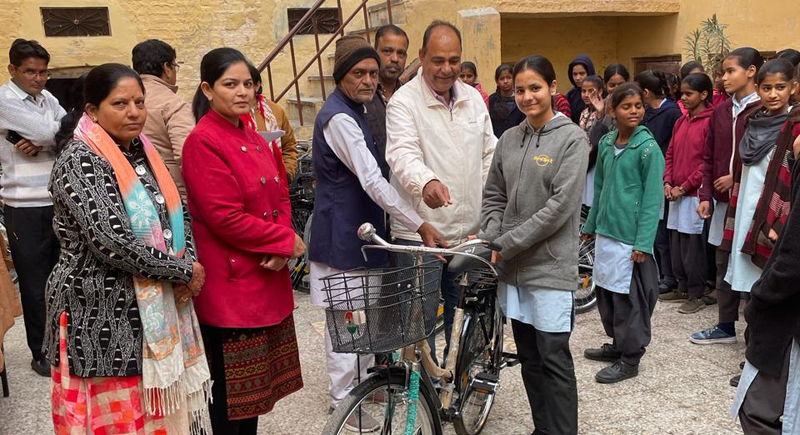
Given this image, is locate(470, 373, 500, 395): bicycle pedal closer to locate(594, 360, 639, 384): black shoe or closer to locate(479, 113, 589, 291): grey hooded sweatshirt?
locate(479, 113, 589, 291): grey hooded sweatshirt

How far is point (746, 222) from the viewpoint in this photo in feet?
13.0

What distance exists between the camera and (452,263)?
305 cm

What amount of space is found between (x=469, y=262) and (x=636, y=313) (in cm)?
164

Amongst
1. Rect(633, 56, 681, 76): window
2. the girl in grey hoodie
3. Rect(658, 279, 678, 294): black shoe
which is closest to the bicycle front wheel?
the girl in grey hoodie

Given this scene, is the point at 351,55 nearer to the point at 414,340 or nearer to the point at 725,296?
the point at 414,340

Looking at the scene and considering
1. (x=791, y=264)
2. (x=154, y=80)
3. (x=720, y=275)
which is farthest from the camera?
(x=720, y=275)

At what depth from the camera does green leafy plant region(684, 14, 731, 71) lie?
28.1 feet

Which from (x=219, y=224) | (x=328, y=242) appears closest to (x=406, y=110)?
(x=328, y=242)

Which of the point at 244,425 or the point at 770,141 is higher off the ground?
the point at 770,141

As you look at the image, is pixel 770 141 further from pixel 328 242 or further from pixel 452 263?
pixel 328 242

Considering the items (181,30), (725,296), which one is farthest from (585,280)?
(181,30)

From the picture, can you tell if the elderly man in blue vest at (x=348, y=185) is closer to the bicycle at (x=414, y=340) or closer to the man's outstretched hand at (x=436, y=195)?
the man's outstretched hand at (x=436, y=195)

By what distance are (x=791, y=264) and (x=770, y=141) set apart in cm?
217

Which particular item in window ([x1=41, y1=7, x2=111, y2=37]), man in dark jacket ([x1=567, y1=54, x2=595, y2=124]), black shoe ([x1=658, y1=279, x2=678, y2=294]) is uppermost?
window ([x1=41, y1=7, x2=111, y2=37])
